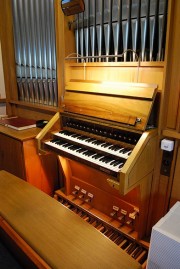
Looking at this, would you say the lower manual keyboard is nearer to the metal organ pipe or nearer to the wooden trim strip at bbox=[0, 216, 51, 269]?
the wooden trim strip at bbox=[0, 216, 51, 269]

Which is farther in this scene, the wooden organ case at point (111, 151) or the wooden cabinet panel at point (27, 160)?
the wooden cabinet panel at point (27, 160)

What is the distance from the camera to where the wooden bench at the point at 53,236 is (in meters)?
1.24

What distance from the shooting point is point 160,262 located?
1.43 meters

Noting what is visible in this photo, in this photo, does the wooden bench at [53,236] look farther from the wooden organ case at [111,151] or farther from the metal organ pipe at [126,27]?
the metal organ pipe at [126,27]

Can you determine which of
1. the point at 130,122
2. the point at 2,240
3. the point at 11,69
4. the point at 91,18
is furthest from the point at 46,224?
the point at 11,69

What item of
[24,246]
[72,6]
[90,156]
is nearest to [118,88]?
[90,156]

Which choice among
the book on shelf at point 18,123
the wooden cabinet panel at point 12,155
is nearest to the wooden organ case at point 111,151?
the wooden cabinet panel at point 12,155

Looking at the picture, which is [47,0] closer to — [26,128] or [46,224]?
[26,128]

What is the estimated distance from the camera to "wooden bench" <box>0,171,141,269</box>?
124 centimetres

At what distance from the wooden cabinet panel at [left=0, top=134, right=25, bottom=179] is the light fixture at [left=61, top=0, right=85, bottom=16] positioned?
1501 millimetres

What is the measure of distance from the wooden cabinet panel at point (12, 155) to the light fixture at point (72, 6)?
1501 mm

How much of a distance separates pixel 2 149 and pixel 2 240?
1.57m

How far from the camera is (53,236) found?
142 cm

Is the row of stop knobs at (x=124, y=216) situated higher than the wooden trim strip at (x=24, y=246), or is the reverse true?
the wooden trim strip at (x=24, y=246)
